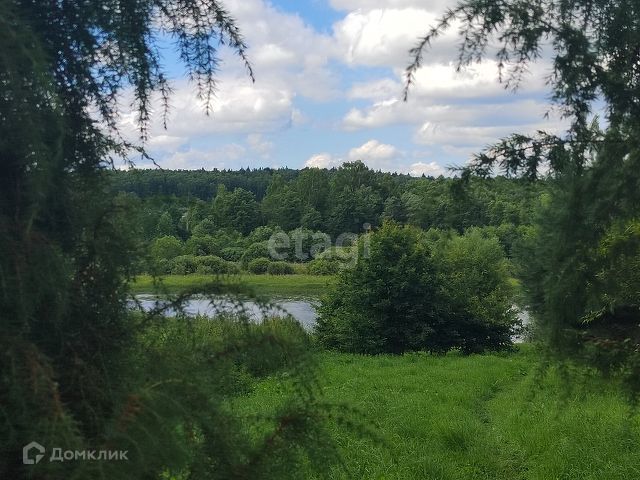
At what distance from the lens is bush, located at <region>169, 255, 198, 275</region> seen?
3.08 metres

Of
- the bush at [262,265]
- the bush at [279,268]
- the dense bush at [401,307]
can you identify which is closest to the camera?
the dense bush at [401,307]

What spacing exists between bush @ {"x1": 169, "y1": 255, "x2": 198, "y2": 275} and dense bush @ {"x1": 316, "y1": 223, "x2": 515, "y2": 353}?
1725 cm

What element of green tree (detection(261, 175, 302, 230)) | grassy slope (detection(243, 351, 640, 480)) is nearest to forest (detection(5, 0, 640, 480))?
grassy slope (detection(243, 351, 640, 480))

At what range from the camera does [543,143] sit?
3086 millimetres

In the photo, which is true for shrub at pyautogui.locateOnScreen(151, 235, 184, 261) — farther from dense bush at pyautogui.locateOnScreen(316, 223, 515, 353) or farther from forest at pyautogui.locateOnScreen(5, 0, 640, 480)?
dense bush at pyautogui.locateOnScreen(316, 223, 515, 353)

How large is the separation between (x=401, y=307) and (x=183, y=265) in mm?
18932

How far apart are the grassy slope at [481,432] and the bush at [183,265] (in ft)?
7.66

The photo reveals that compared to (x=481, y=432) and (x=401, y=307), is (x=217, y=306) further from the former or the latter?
(x=401, y=307)

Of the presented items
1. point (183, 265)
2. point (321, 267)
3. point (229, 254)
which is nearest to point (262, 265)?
point (321, 267)

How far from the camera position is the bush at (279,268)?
115ft

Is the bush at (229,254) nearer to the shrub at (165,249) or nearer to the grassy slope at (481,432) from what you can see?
the shrub at (165,249)

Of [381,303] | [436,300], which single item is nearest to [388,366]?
[381,303]

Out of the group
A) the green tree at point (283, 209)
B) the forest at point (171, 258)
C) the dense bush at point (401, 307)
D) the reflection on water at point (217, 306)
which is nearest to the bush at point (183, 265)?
the forest at point (171, 258)

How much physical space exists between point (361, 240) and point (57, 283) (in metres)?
21.6
